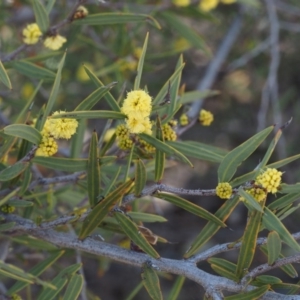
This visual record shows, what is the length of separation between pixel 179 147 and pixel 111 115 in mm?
248

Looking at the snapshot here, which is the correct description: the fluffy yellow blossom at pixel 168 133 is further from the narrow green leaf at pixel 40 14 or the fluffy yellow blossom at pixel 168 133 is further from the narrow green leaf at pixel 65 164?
the narrow green leaf at pixel 40 14

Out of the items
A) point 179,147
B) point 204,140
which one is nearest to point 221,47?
point 204,140

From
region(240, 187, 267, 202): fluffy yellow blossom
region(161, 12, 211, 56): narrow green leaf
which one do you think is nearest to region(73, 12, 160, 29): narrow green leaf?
region(240, 187, 267, 202): fluffy yellow blossom

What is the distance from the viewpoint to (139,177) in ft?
2.86

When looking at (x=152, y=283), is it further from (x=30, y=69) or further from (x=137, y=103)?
(x=30, y=69)

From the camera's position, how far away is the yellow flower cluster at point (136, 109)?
2.68ft

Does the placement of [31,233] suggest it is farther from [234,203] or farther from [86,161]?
[234,203]

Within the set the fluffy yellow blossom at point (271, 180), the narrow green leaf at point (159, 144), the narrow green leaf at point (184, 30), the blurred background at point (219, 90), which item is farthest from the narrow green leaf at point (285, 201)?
the blurred background at point (219, 90)

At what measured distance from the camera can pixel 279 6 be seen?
2410 millimetres

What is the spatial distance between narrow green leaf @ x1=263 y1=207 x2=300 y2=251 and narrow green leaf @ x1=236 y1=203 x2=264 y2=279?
14 millimetres

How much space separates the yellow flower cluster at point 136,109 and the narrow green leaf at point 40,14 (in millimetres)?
373

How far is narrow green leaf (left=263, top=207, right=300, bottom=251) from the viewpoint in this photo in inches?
31.4

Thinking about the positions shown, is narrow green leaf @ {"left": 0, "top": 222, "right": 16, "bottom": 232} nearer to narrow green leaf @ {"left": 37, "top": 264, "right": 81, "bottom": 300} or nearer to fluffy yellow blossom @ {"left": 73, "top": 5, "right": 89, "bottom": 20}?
narrow green leaf @ {"left": 37, "top": 264, "right": 81, "bottom": 300}

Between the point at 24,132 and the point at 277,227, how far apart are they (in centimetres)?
41
